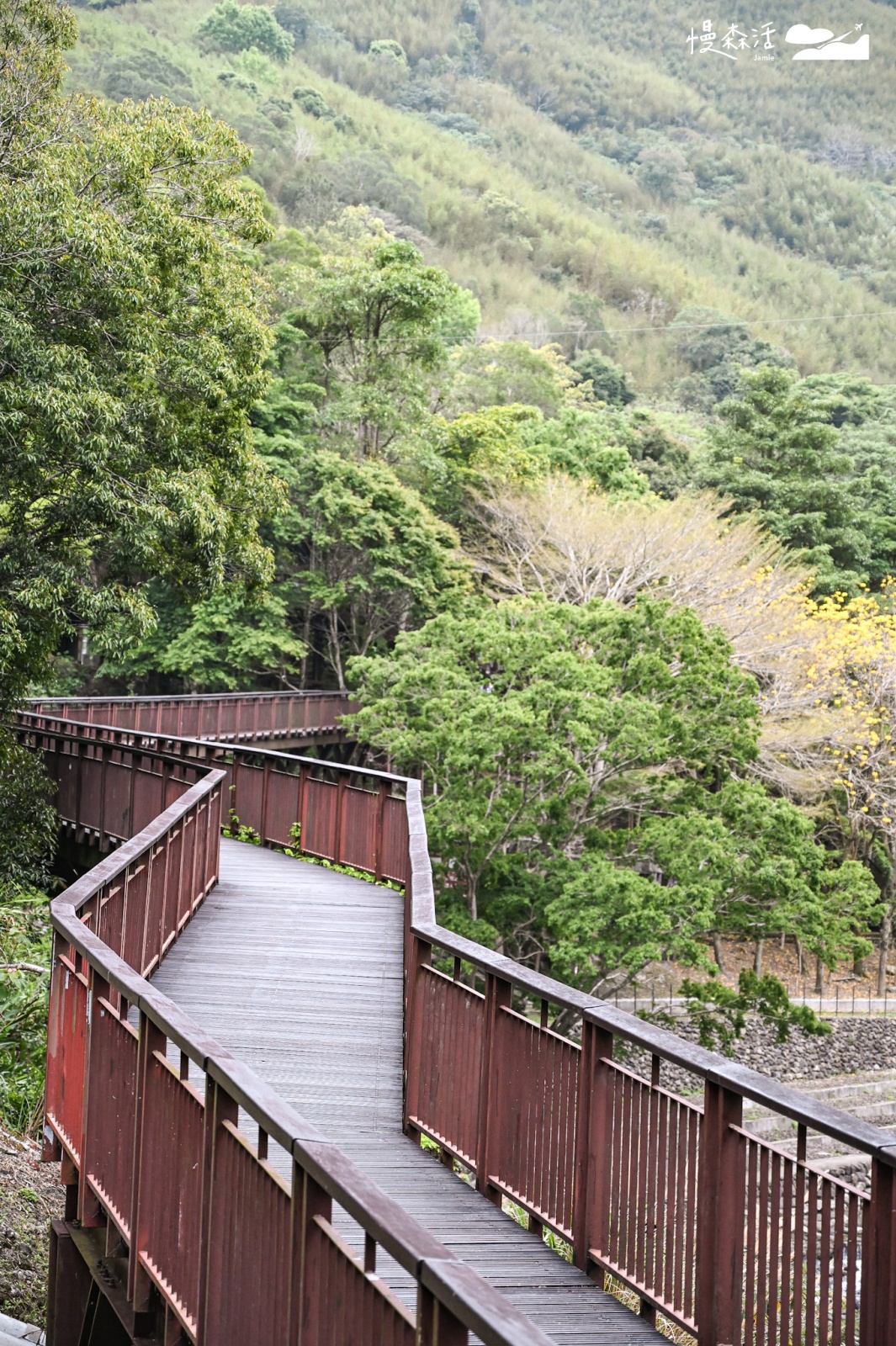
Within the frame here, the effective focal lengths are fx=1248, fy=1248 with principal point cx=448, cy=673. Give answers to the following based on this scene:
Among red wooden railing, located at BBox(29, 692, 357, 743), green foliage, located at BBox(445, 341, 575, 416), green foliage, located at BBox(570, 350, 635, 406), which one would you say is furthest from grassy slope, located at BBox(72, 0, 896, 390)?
red wooden railing, located at BBox(29, 692, 357, 743)

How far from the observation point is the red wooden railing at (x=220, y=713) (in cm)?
2625

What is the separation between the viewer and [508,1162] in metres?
4.95

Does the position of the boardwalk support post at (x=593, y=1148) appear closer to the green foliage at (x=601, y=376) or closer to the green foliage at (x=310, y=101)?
the green foliage at (x=601, y=376)

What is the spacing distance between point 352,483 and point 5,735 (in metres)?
21.1

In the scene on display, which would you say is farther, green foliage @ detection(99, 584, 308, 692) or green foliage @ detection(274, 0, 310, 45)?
green foliage @ detection(274, 0, 310, 45)

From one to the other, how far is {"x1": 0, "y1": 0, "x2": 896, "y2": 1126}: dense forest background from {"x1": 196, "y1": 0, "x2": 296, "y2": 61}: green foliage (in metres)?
58.2

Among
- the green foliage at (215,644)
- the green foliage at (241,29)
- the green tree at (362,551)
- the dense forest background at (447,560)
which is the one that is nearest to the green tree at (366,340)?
the dense forest background at (447,560)

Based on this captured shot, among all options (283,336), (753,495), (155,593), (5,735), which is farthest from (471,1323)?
(753,495)

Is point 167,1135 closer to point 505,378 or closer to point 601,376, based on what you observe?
point 505,378

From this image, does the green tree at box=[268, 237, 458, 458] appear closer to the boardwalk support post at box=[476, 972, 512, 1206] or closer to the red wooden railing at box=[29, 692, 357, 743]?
the red wooden railing at box=[29, 692, 357, 743]

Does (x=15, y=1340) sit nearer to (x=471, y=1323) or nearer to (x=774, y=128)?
(x=471, y=1323)
